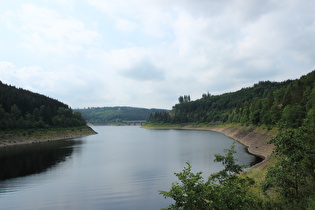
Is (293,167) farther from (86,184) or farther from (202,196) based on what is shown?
(86,184)

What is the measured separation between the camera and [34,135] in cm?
10225

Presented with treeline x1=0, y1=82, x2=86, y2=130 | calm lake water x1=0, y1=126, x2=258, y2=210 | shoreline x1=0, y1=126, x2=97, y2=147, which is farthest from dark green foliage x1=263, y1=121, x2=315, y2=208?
treeline x1=0, y1=82, x2=86, y2=130

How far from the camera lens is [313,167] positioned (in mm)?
15117

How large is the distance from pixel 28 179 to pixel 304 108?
209 feet

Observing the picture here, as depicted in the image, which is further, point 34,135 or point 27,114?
point 27,114

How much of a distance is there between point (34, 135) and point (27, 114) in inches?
741

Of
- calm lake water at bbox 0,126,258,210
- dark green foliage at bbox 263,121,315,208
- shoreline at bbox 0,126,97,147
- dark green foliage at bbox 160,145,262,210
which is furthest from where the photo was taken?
shoreline at bbox 0,126,97,147

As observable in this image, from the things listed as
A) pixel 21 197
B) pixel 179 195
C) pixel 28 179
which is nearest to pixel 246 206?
pixel 179 195

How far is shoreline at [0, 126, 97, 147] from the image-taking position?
8806cm

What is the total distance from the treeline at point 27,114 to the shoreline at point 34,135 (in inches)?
150

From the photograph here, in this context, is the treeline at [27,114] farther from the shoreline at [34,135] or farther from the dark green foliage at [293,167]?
the dark green foliage at [293,167]

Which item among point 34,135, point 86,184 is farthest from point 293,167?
point 34,135

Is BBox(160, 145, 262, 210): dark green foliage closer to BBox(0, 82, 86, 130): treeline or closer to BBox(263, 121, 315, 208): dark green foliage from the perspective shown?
BBox(263, 121, 315, 208): dark green foliage

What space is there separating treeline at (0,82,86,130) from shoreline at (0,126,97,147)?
382cm
